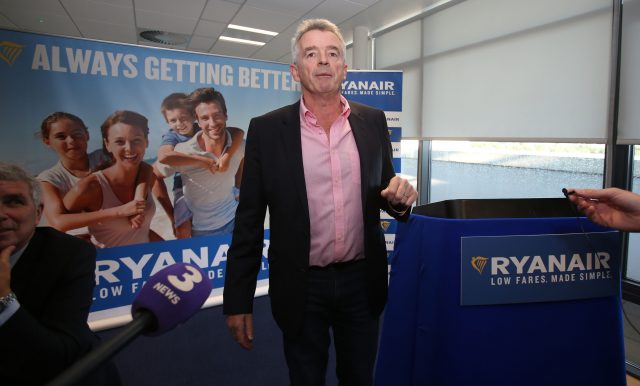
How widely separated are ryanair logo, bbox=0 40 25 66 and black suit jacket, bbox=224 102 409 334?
174cm

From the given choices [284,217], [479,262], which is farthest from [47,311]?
[479,262]

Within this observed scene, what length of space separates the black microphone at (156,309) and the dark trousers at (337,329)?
608 millimetres

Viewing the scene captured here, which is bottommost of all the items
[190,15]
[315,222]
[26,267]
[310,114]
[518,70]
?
[26,267]

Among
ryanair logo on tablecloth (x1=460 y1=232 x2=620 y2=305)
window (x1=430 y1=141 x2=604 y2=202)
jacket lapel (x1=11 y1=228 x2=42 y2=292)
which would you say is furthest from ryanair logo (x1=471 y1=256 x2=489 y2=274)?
window (x1=430 y1=141 x2=604 y2=202)

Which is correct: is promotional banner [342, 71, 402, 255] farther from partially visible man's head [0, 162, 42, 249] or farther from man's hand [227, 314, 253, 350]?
partially visible man's head [0, 162, 42, 249]

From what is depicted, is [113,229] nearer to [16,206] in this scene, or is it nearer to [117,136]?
[117,136]

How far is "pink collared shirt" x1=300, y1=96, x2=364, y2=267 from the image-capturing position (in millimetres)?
1240

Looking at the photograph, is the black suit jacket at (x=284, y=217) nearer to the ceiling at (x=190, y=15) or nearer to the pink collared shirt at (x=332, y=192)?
the pink collared shirt at (x=332, y=192)

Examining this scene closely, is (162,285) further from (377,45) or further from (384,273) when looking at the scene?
(377,45)

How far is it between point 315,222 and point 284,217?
3.9 inches

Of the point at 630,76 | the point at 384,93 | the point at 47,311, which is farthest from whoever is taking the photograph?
the point at 384,93

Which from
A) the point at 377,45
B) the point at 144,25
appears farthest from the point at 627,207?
the point at 144,25

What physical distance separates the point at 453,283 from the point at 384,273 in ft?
2.09

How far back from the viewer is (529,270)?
71cm
